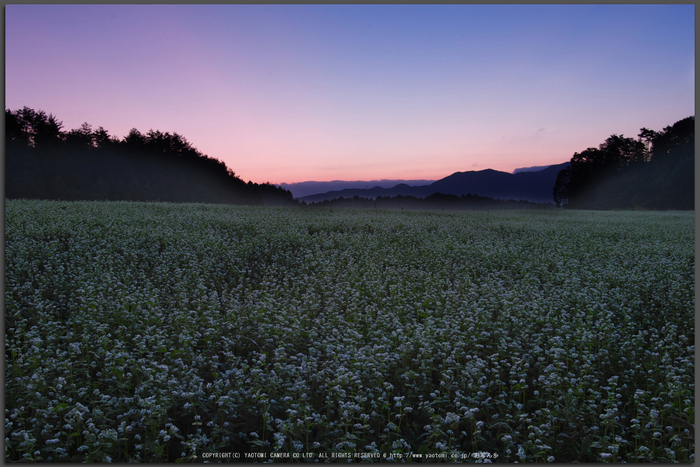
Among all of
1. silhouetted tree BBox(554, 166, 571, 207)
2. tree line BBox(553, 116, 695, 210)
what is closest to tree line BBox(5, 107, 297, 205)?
tree line BBox(553, 116, 695, 210)

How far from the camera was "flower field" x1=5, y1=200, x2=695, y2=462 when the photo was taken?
3510mm

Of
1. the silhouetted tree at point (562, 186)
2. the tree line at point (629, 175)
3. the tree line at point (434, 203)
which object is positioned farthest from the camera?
the silhouetted tree at point (562, 186)

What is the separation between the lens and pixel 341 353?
16.3ft

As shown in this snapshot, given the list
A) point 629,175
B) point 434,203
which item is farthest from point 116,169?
point 629,175

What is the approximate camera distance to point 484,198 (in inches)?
1495

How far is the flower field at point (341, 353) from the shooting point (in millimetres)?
3510

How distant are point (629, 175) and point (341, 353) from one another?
1653 inches

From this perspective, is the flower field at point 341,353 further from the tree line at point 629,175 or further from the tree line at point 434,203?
the tree line at point 434,203

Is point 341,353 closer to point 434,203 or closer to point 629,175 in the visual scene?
point 434,203

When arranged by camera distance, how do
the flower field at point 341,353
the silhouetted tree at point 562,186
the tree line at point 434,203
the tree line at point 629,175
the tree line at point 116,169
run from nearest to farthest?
the flower field at point 341,353 → the tree line at point 629,175 → the tree line at point 434,203 → the tree line at point 116,169 → the silhouetted tree at point 562,186

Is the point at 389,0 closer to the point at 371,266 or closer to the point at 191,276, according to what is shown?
the point at 371,266

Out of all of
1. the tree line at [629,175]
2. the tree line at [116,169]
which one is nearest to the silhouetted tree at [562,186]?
the tree line at [629,175]

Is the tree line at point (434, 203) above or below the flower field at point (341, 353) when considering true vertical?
above

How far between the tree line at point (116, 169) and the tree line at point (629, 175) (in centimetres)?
3718
